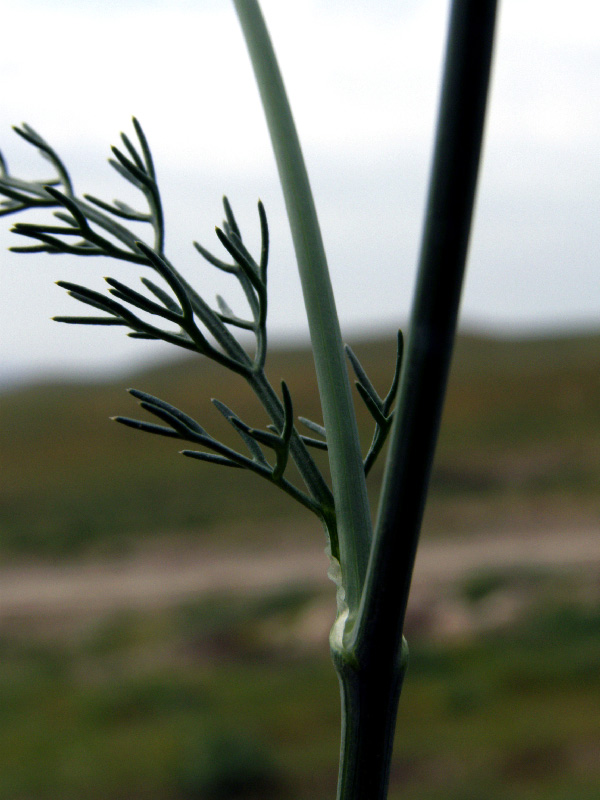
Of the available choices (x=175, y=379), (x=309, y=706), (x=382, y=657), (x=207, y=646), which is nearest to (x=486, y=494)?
(x=207, y=646)

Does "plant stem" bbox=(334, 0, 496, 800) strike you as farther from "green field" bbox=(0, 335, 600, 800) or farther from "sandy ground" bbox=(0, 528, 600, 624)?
"sandy ground" bbox=(0, 528, 600, 624)

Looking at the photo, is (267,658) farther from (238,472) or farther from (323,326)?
(323,326)

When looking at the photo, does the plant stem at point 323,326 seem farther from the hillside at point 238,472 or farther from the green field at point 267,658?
the hillside at point 238,472

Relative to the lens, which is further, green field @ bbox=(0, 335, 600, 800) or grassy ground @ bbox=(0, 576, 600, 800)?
green field @ bbox=(0, 335, 600, 800)

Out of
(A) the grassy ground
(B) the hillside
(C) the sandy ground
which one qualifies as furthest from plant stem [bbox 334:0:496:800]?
(B) the hillside

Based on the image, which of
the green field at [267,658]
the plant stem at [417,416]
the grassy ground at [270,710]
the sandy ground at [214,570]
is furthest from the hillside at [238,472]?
the plant stem at [417,416]
